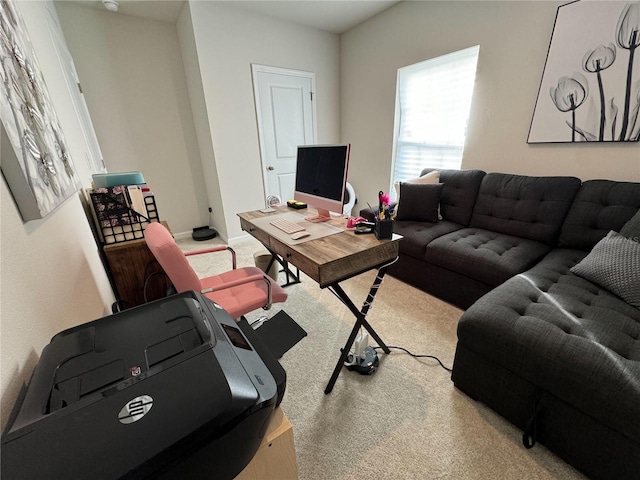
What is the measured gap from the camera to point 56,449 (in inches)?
16.8

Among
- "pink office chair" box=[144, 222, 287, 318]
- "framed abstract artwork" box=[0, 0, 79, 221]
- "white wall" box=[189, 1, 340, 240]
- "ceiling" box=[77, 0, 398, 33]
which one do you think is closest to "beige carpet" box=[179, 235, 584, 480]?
"pink office chair" box=[144, 222, 287, 318]

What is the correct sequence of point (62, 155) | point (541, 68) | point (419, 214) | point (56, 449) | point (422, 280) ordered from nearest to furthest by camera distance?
point (56, 449), point (62, 155), point (541, 68), point (422, 280), point (419, 214)

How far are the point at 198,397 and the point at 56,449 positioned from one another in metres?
0.21

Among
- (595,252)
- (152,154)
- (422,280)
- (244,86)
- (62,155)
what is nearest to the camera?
(62,155)

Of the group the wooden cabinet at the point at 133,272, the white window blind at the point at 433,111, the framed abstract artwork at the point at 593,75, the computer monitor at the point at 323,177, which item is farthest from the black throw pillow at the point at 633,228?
the wooden cabinet at the point at 133,272

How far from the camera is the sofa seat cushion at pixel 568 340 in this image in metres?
0.93

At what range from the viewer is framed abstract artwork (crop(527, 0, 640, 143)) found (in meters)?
1.78

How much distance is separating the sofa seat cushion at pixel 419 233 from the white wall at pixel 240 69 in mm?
2149

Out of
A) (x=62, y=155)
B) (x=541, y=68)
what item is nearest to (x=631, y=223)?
(x=541, y=68)

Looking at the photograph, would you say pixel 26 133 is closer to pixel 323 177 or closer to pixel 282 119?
pixel 323 177

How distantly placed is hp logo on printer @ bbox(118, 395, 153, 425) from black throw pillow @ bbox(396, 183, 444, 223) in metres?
2.54

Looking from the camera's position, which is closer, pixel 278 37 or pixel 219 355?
pixel 219 355

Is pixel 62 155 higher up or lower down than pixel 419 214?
higher up

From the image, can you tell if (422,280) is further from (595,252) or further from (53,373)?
(53,373)
